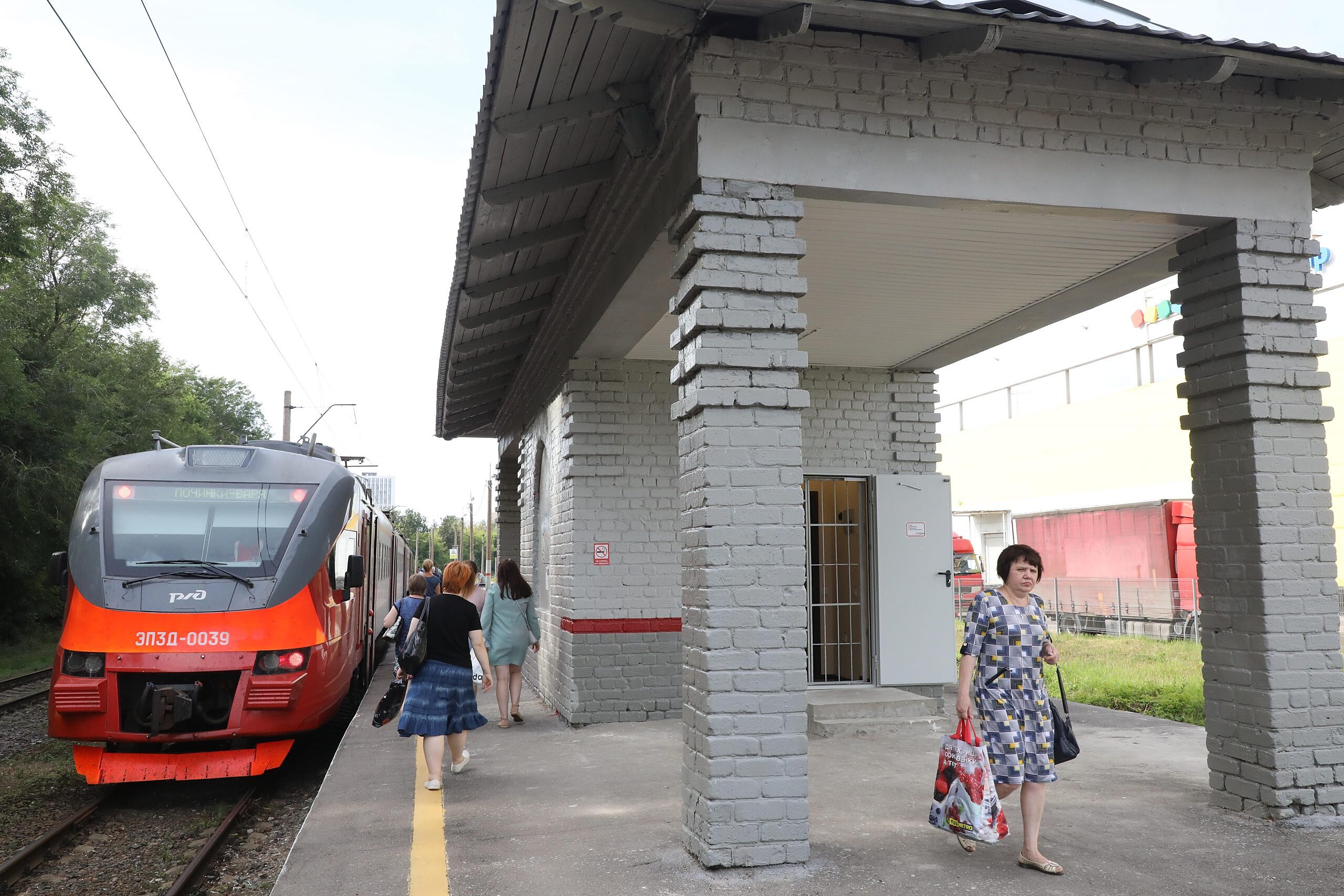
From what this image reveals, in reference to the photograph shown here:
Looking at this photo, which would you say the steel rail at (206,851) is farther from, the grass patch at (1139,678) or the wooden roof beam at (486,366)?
the grass patch at (1139,678)

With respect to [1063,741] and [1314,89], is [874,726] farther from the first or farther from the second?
[1314,89]

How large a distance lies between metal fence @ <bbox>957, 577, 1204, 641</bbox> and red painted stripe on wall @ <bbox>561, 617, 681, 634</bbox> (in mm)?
11710

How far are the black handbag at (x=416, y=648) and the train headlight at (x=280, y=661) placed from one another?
918mm

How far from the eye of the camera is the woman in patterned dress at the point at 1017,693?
14.9 ft

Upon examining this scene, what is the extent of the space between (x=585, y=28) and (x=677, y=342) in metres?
1.61

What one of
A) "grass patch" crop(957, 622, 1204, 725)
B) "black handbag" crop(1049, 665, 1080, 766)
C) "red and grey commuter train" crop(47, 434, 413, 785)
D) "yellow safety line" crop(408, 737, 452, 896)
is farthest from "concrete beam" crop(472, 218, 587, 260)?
"grass patch" crop(957, 622, 1204, 725)

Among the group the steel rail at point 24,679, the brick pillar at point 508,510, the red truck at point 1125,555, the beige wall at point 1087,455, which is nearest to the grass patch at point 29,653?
the steel rail at point 24,679

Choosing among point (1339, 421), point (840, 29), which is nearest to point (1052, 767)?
point (840, 29)

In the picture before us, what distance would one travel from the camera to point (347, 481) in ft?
27.4

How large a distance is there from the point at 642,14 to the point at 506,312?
5108 mm

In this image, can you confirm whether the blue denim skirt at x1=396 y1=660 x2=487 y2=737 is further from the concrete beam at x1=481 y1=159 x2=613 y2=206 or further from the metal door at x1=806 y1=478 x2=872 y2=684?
the metal door at x1=806 y1=478 x2=872 y2=684

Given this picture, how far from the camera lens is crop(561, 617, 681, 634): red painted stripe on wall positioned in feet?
29.8

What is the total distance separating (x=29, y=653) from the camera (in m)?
19.0

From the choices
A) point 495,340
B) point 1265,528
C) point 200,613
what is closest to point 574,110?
point 200,613
